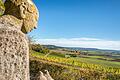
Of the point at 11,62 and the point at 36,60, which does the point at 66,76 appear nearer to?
the point at 36,60

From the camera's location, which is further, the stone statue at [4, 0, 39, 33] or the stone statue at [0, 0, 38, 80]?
the stone statue at [4, 0, 39, 33]

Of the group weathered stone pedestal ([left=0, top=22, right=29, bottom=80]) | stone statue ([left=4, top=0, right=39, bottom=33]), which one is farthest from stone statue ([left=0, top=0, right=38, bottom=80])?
stone statue ([left=4, top=0, right=39, bottom=33])

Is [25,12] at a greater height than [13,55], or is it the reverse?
[25,12]

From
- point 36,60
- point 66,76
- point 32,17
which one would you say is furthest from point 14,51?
point 36,60

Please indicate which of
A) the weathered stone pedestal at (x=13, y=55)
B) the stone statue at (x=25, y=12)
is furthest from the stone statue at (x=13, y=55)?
the stone statue at (x=25, y=12)

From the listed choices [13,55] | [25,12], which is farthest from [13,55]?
[25,12]

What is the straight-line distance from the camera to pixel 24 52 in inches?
168

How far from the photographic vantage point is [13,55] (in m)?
4.18

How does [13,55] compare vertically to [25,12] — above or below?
below

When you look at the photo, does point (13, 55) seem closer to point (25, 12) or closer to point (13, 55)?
point (13, 55)

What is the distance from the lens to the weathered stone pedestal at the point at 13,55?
4.11 m

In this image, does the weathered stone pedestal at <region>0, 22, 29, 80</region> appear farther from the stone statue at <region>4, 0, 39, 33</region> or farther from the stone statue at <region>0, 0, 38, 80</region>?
the stone statue at <region>4, 0, 39, 33</region>

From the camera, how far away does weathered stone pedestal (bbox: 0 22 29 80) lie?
13.5 feet

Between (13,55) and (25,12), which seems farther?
(25,12)
